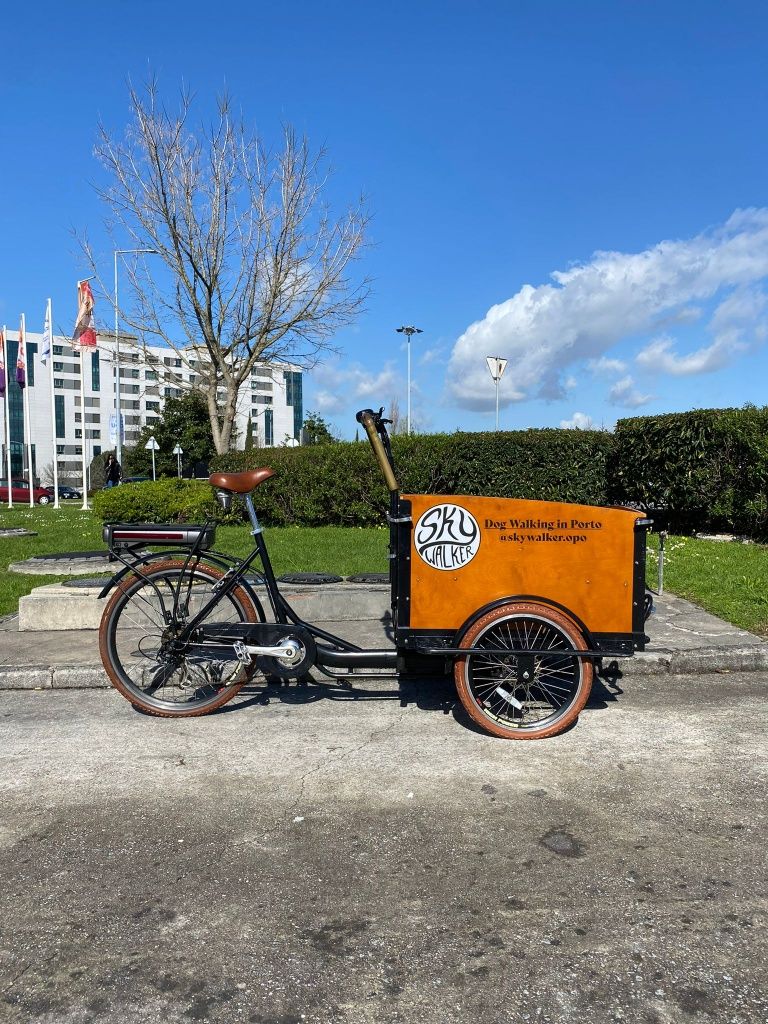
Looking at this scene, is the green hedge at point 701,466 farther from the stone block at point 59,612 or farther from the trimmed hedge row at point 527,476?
the stone block at point 59,612

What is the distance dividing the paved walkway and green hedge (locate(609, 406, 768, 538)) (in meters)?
5.78

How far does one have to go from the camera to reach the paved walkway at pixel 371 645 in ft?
17.3

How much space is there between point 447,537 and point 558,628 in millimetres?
799

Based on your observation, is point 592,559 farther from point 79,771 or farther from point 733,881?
point 79,771

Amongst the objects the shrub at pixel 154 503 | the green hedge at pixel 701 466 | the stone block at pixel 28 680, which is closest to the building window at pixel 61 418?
the shrub at pixel 154 503

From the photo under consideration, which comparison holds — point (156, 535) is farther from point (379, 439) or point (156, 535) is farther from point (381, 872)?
point (381, 872)

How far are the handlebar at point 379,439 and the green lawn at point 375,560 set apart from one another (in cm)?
382

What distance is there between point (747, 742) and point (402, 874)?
2.35 metres

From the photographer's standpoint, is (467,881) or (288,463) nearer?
(467,881)

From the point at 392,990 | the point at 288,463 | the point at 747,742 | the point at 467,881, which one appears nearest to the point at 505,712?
the point at 747,742

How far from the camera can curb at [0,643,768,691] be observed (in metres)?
5.24

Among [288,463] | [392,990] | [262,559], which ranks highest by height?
[288,463]

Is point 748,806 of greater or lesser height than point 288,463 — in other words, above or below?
below

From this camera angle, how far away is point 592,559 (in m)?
4.06
